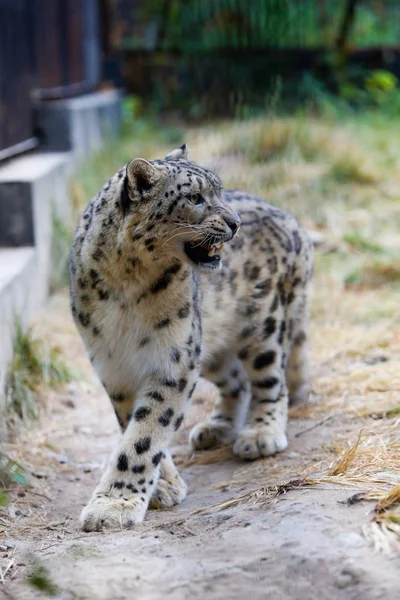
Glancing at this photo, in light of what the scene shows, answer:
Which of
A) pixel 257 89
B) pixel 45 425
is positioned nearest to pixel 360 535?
pixel 45 425

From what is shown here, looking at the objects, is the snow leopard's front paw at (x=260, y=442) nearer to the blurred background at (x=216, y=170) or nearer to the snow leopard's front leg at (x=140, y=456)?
the blurred background at (x=216, y=170)

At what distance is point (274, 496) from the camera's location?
12.6 feet

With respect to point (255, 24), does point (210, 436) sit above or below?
below

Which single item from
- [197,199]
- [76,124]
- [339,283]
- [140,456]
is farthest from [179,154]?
[76,124]

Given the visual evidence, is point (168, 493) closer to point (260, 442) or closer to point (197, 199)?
point (260, 442)

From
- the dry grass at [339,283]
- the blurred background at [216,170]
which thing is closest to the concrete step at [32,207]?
the blurred background at [216,170]

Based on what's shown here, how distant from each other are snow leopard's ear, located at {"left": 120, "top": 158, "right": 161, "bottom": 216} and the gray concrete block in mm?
5564

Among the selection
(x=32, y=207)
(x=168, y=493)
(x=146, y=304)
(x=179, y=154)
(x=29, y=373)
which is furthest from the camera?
(x=32, y=207)

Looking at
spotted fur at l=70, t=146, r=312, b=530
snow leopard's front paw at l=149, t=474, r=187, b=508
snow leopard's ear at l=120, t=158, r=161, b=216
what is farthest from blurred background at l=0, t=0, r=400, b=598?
snow leopard's ear at l=120, t=158, r=161, b=216

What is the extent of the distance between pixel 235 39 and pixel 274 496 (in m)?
11.4

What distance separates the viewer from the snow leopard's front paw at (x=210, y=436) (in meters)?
5.38

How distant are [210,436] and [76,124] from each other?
18.2ft

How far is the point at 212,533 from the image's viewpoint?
3514 millimetres

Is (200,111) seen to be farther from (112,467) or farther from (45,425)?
(112,467)
